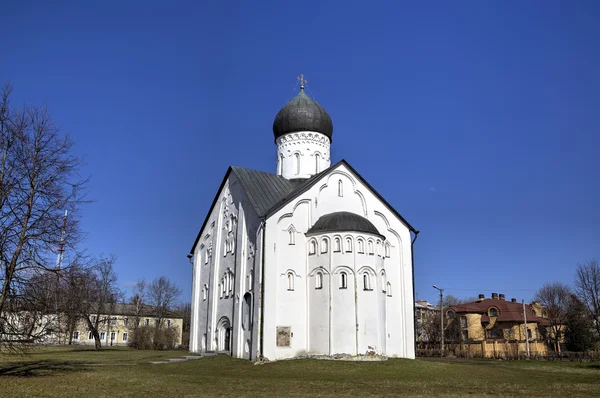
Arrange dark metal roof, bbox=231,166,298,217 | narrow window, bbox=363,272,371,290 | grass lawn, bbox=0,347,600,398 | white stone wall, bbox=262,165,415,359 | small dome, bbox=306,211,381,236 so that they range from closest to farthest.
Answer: grass lawn, bbox=0,347,600,398 < white stone wall, bbox=262,165,415,359 < narrow window, bbox=363,272,371,290 < small dome, bbox=306,211,381,236 < dark metal roof, bbox=231,166,298,217

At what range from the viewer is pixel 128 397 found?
11828 millimetres

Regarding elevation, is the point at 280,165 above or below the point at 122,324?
above

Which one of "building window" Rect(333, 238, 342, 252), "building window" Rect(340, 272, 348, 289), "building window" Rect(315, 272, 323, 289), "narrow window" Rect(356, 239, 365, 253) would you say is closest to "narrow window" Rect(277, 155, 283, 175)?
"building window" Rect(333, 238, 342, 252)

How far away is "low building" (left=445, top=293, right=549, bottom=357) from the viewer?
45.0 metres

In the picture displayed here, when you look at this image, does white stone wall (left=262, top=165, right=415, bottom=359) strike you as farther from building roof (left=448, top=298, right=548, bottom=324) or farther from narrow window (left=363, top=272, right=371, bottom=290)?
building roof (left=448, top=298, right=548, bottom=324)

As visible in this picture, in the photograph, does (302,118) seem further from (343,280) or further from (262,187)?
(343,280)

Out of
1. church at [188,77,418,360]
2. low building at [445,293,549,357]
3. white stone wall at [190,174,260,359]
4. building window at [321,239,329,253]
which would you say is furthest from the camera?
low building at [445,293,549,357]

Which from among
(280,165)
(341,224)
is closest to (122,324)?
(280,165)

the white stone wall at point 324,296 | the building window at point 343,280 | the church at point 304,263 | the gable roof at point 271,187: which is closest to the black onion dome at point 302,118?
the church at point 304,263

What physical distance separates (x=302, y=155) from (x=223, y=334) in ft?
39.7

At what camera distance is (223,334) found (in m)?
28.7

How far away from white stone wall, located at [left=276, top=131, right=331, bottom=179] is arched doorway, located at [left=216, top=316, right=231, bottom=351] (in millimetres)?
9940

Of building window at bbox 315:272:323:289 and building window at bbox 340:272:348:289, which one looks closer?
building window at bbox 340:272:348:289

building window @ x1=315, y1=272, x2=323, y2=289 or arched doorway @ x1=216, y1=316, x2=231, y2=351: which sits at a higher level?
building window @ x1=315, y1=272, x2=323, y2=289
